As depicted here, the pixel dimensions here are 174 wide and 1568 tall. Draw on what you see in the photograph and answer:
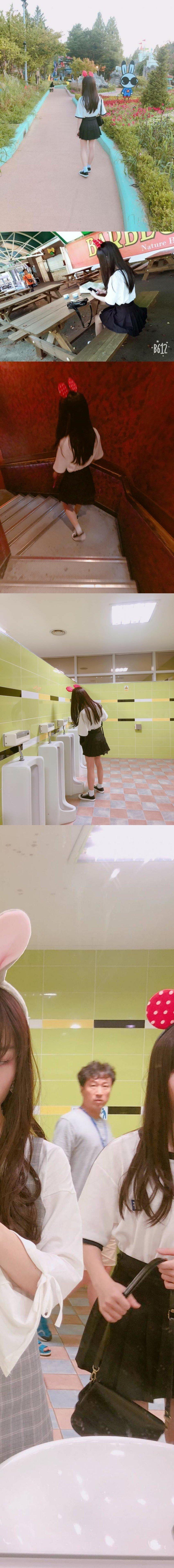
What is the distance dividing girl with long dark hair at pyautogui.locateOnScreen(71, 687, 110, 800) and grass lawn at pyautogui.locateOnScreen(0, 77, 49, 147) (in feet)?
3.60

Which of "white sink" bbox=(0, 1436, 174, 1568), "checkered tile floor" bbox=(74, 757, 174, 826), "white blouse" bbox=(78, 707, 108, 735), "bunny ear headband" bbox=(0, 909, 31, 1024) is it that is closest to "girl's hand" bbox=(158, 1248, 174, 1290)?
"white sink" bbox=(0, 1436, 174, 1568)

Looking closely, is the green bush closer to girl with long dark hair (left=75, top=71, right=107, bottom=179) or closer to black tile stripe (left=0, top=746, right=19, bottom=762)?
girl with long dark hair (left=75, top=71, right=107, bottom=179)

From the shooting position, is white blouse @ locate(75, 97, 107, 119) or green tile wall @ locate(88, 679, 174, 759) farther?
green tile wall @ locate(88, 679, 174, 759)

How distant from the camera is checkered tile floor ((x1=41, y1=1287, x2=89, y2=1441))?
1518mm

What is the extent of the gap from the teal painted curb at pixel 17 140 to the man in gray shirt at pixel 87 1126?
183 centimetres

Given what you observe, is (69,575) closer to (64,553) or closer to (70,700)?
(64,553)

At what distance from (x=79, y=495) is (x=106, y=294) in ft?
1.26

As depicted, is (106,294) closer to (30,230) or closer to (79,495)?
(30,230)

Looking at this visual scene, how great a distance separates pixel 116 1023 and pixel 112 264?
1552mm

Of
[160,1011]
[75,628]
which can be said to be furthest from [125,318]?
[160,1011]

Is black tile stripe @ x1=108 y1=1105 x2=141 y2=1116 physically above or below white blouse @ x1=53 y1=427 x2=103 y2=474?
below

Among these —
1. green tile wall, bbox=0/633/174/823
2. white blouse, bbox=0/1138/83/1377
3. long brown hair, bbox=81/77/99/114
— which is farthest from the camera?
green tile wall, bbox=0/633/174/823

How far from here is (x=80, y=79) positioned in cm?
138

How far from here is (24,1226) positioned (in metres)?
1.53
